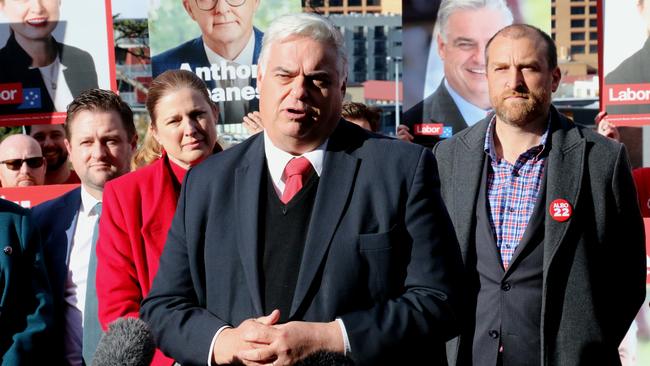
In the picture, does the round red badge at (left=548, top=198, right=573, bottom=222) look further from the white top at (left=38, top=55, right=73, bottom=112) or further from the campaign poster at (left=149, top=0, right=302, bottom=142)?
the white top at (left=38, top=55, right=73, bottom=112)

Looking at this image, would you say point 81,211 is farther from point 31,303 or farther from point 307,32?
point 307,32

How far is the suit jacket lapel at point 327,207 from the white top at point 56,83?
309 centimetres

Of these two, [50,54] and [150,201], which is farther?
[50,54]

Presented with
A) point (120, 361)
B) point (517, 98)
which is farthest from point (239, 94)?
point (120, 361)

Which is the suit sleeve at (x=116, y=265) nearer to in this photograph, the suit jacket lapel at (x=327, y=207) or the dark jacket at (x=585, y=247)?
the suit jacket lapel at (x=327, y=207)

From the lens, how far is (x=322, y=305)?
2035 mm

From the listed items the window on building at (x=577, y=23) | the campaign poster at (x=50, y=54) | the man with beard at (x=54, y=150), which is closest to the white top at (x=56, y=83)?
the campaign poster at (x=50, y=54)

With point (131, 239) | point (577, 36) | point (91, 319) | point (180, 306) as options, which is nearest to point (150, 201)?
point (131, 239)

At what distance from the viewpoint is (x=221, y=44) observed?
4969 mm

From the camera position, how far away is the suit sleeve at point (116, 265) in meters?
2.78

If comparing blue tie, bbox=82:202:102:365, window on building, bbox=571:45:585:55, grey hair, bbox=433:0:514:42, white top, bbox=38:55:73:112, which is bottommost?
blue tie, bbox=82:202:102:365

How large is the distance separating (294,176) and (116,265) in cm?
90

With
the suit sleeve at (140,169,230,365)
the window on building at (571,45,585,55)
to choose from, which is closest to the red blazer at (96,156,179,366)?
the suit sleeve at (140,169,230,365)

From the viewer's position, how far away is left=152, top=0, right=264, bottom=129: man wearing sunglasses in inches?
193
